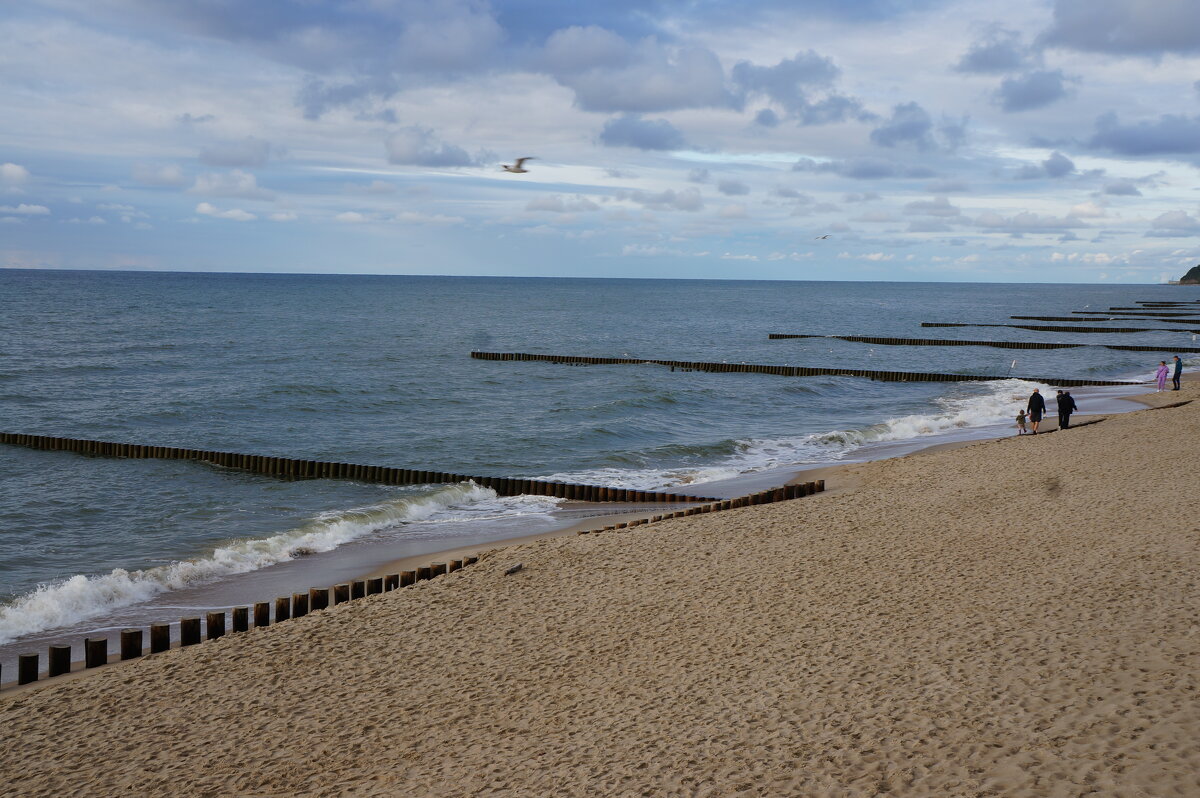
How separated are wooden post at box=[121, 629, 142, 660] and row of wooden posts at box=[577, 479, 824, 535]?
282 inches

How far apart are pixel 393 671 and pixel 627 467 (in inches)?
587

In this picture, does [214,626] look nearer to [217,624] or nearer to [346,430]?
[217,624]

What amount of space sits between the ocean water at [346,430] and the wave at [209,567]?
4 centimetres

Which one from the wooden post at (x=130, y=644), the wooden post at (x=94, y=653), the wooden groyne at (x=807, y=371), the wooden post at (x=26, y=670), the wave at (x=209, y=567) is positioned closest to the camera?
the wooden post at (x=26, y=670)

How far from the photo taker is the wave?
1288 cm

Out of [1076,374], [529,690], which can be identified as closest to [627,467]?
[529,690]

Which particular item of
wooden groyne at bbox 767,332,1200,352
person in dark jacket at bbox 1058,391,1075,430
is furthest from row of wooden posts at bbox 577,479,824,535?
wooden groyne at bbox 767,332,1200,352

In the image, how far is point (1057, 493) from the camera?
1709 centimetres

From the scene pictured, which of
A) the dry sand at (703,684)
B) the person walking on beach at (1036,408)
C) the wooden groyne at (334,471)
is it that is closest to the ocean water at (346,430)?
the wooden groyne at (334,471)

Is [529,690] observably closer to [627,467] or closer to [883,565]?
[883,565]

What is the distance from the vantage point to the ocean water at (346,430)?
15.6 meters

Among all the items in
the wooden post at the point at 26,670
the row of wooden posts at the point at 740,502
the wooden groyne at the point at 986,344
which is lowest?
the wooden post at the point at 26,670

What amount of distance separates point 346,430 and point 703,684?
905 inches

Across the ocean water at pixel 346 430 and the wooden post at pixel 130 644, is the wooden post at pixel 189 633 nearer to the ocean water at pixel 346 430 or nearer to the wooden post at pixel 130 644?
the wooden post at pixel 130 644
